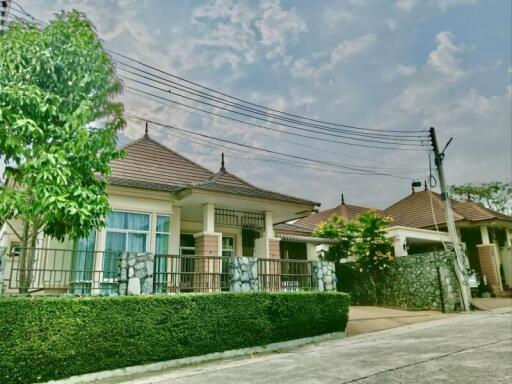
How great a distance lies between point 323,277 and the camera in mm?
11273

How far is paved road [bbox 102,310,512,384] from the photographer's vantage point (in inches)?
230

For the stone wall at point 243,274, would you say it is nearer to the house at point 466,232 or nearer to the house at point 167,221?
the house at point 167,221

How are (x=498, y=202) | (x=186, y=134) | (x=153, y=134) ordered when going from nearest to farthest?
(x=186, y=134) → (x=153, y=134) → (x=498, y=202)

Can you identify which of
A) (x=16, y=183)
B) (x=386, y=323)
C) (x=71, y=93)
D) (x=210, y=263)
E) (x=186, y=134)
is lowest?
(x=386, y=323)

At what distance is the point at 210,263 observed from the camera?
1074 centimetres

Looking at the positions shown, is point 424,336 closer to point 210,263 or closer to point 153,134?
point 210,263

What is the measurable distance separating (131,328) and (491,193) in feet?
104

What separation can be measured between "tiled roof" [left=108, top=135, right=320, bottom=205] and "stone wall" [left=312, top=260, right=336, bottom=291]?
2.80 metres

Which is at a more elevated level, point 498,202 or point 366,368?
point 498,202

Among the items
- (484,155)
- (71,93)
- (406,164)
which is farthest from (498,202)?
(71,93)

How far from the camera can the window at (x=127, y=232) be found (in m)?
11.1

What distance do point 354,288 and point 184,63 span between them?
13.0 meters

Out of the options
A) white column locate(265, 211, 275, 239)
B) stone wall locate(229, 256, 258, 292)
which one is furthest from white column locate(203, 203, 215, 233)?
stone wall locate(229, 256, 258, 292)

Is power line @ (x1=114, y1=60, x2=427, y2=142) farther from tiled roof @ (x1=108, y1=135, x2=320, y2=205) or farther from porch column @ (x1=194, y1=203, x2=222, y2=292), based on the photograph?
porch column @ (x1=194, y1=203, x2=222, y2=292)
